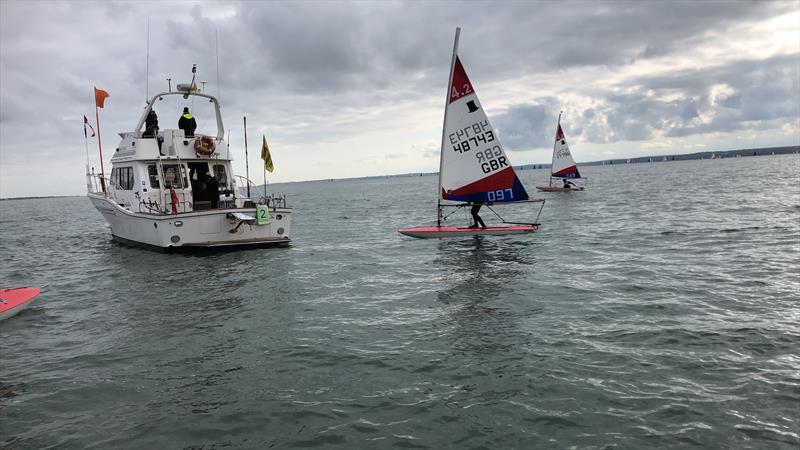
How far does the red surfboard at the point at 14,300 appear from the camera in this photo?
10.8m

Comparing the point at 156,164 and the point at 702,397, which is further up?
the point at 156,164

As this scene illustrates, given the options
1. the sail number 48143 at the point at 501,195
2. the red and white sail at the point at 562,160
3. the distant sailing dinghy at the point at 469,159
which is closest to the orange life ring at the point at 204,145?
the distant sailing dinghy at the point at 469,159

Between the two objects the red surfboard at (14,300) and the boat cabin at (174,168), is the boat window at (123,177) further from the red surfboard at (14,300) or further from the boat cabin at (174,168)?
the red surfboard at (14,300)

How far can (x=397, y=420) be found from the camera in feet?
19.1

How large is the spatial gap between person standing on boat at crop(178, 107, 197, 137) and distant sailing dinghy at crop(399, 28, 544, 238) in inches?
462

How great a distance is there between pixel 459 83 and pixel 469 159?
2.92 meters

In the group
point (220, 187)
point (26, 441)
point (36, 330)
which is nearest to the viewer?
point (26, 441)

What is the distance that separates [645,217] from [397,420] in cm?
2657

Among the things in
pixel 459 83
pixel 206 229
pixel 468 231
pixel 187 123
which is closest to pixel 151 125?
pixel 187 123

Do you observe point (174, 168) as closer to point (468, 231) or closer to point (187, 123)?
point (187, 123)

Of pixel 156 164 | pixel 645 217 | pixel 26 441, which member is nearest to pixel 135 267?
pixel 156 164

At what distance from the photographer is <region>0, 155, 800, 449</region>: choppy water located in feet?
18.5

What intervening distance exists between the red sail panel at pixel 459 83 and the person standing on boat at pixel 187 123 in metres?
12.1

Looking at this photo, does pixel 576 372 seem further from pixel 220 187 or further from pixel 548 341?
pixel 220 187
